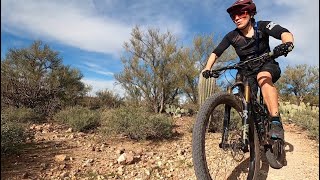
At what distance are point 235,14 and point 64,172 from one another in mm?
2983

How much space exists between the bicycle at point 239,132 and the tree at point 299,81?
23.1m

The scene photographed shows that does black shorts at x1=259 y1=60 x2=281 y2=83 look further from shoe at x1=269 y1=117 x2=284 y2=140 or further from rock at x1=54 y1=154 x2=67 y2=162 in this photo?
rock at x1=54 y1=154 x2=67 y2=162

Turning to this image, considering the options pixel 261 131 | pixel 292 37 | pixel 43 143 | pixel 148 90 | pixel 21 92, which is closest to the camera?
pixel 292 37

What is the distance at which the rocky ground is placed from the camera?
4.45 metres

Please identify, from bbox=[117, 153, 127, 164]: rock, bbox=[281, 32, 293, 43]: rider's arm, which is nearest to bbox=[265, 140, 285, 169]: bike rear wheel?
bbox=[281, 32, 293, 43]: rider's arm

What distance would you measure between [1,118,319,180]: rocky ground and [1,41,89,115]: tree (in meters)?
4.91

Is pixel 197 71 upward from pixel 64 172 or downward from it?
upward

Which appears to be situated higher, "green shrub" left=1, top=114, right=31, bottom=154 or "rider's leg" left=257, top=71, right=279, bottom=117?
"rider's leg" left=257, top=71, right=279, bottom=117

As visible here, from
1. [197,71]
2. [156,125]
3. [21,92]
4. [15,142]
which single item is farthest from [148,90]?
[15,142]

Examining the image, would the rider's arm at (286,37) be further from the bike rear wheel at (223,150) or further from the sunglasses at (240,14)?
the bike rear wheel at (223,150)

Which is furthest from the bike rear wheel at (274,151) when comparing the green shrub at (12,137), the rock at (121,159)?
the green shrub at (12,137)

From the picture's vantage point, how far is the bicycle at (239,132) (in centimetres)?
298

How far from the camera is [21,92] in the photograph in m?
11.4

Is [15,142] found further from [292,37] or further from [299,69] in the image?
[299,69]
